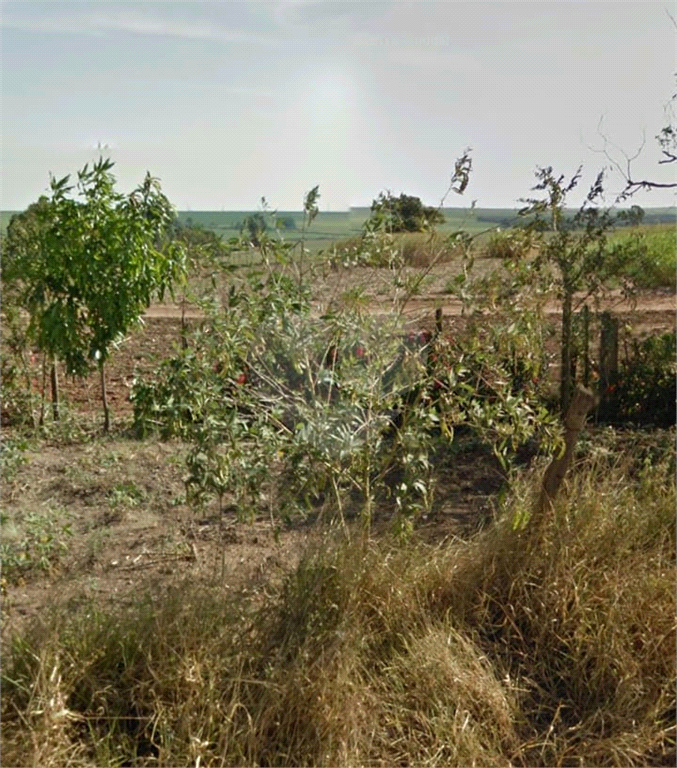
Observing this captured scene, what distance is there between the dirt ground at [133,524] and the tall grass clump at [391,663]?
27cm

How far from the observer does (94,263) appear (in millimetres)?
4664

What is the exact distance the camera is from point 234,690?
269 cm

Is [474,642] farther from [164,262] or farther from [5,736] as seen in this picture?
[164,262]

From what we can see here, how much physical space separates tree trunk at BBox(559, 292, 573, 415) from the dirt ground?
1266mm

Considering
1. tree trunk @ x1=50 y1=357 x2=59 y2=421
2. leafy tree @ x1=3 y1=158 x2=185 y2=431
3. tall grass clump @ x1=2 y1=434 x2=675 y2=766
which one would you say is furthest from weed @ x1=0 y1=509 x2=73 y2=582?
tree trunk @ x1=50 y1=357 x2=59 y2=421

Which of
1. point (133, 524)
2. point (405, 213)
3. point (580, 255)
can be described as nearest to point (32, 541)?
point (133, 524)

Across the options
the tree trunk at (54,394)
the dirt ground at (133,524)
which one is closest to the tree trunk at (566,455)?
the dirt ground at (133,524)

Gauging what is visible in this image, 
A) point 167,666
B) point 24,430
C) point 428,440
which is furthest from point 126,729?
point 24,430

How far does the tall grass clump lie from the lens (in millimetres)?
2633

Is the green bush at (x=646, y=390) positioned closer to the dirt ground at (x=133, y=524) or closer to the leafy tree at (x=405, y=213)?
the dirt ground at (x=133, y=524)

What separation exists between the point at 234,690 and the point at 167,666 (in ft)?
0.80

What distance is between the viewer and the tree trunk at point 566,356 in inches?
239

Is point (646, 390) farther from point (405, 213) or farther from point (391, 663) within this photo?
point (391, 663)

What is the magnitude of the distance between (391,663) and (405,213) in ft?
6.50
